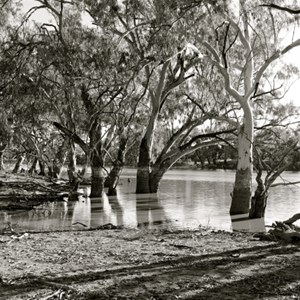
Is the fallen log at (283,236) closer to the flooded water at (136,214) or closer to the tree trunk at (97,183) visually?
the flooded water at (136,214)

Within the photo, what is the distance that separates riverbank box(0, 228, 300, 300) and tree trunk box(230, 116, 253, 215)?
4774 millimetres

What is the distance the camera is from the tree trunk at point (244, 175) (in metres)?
10.5

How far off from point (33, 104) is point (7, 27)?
3074 mm

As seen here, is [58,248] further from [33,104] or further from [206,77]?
[206,77]

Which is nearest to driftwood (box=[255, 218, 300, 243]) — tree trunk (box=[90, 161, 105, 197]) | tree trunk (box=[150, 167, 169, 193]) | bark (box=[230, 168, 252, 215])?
bark (box=[230, 168, 252, 215])

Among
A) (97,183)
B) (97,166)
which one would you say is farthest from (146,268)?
(97,183)

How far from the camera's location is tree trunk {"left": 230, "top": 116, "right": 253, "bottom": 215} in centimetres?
1048

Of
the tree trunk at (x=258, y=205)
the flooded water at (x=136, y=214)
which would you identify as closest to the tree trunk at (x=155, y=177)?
the flooded water at (x=136, y=214)

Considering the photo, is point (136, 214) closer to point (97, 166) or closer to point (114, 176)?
point (97, 166)

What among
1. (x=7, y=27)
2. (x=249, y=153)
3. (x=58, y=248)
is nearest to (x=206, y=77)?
(x=249, y=153)

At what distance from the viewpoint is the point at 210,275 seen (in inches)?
142

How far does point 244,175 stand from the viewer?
1065 cm

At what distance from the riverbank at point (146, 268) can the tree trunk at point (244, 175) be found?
15.7 ft

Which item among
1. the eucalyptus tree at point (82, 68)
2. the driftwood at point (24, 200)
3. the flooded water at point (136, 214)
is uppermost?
the eucalyptus tree at point (82, 68)
